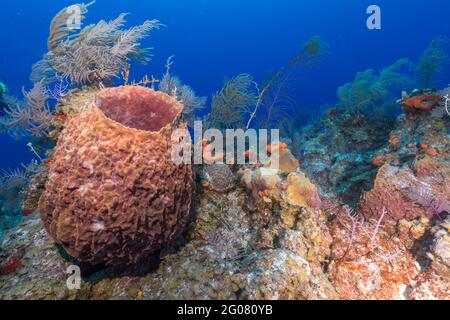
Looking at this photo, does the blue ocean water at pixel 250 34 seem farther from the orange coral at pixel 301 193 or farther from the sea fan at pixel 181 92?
the orange coral at pixel 301 193

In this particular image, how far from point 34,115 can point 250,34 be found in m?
106

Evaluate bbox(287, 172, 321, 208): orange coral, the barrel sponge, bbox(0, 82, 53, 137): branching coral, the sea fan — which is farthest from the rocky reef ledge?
the sea fan

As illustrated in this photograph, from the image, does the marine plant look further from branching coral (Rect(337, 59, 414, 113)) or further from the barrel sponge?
the barrel sponge

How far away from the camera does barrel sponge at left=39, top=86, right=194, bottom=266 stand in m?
2.22

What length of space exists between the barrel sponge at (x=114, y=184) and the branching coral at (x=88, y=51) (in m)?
2.93

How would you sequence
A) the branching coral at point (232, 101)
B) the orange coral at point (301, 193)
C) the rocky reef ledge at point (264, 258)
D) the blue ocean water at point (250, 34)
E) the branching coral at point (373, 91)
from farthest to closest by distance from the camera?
the blue ocean water at point (250, 34) < the branching coral at point (232, 101) < the branching coral at point (373, 91) < the orange coral at point (301, 193) < the rocky reef ledge at point (264, 258)

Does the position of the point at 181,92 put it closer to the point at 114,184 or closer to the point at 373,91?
the point at 373,91

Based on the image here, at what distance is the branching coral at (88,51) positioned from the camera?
5031 millimetres

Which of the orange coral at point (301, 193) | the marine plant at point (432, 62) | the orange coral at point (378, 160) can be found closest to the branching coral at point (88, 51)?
the orange coral at point (301, 193)

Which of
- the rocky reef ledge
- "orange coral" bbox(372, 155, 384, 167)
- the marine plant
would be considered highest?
the marine plant

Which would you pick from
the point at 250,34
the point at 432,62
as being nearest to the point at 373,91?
the point at 432,62

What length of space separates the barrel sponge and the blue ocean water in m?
62.6

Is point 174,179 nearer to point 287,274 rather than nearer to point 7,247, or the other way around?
point 287,274
